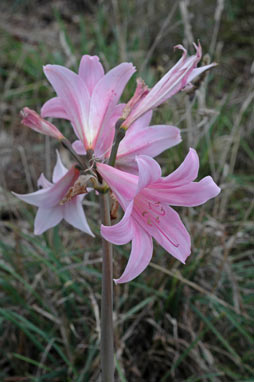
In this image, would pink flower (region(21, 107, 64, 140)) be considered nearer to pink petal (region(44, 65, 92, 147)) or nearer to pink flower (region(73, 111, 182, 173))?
pink petal (region(44, 65, 92, 147))

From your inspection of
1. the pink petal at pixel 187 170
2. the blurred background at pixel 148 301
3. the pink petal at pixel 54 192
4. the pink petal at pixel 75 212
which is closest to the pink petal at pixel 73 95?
the pink petal at pixel 54 192

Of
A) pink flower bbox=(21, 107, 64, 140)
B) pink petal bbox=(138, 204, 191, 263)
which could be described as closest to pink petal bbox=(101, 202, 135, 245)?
pink petal bbox=(138, 204, 191, 263)

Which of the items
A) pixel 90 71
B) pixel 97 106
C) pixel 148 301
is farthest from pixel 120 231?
pixel 148 301

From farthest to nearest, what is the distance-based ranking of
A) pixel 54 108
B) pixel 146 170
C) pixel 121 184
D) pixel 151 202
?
pixel 54 108 < pixel 151 202 < pixel 121 184 < pixel 146 170

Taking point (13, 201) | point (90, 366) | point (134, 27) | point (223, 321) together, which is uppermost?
point (134, 27)

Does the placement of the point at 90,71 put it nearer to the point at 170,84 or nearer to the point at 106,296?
the point at 170,84

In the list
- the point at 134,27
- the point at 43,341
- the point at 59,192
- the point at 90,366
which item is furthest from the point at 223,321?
the point at 134,27

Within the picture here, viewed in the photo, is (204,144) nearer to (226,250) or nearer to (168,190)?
(226,250)
